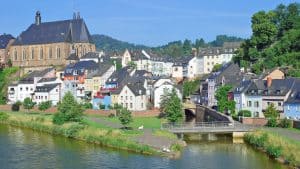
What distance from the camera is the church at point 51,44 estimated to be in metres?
93.6

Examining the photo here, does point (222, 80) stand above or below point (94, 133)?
above

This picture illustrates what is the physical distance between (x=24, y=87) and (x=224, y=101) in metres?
33.1

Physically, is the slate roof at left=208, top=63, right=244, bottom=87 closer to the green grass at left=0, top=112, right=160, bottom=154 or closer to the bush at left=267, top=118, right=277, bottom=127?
the bush at left=267, top=118, right=277, bottom=127

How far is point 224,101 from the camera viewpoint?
5625cm

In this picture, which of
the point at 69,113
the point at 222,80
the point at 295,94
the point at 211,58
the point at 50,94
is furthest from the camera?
the point at 211,58

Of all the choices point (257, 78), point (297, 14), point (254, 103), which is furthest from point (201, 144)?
point (297, 14)

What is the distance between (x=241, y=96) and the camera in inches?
2160

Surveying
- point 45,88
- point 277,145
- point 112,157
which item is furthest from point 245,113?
point 45,88

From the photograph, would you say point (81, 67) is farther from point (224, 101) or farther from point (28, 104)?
point (224, 101)

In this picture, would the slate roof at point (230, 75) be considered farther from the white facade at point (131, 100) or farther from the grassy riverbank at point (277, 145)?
the grassy riverbank at point (277, 145)

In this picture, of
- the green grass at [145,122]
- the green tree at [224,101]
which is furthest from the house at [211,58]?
the green grass at [145,122]

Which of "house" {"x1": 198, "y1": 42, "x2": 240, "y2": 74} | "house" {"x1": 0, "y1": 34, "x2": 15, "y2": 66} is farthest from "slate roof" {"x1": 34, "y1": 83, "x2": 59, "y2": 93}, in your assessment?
"house" {"x1": 0, "y1": 34, "x2": 15, "y2": 66}

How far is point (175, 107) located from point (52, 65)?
47659 millimetres

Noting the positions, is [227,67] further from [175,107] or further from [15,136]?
[15,136]
